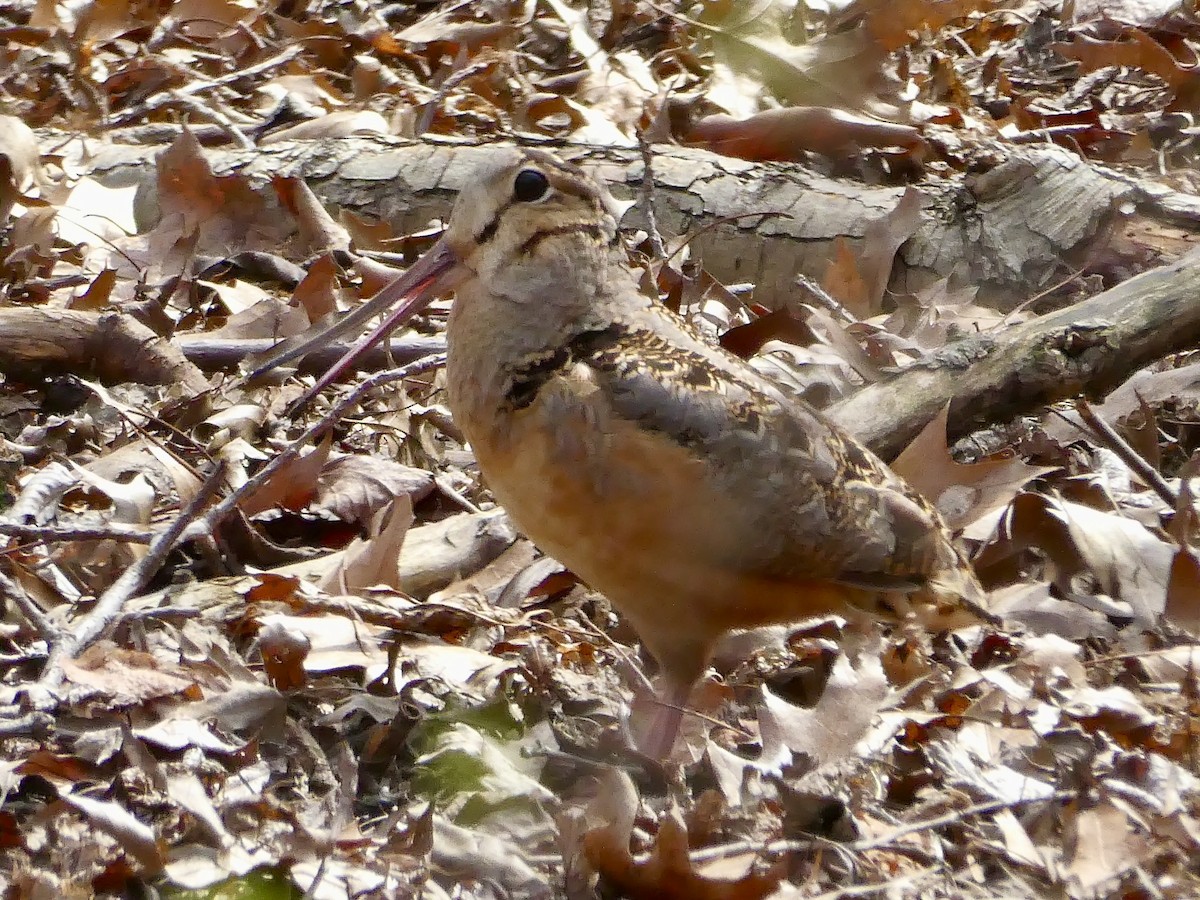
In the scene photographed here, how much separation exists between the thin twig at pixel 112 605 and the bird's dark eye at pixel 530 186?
856 millimetres

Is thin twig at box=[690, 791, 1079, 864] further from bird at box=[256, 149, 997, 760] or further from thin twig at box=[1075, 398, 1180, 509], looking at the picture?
thin twig at box=[1075, 398, 1180, 509]

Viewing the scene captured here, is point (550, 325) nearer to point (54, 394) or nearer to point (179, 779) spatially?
point (179, 779)

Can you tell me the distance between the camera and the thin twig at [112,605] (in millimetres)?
2850

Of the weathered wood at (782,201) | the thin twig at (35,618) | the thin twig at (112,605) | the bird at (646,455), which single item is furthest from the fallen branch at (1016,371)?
the thin twig at (35,618)

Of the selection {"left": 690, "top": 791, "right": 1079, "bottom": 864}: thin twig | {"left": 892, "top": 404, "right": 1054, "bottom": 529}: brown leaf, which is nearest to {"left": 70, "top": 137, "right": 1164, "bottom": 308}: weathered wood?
{"left": 892, "top": 404, "right": 1054, "bottom": 529}: brown leaf

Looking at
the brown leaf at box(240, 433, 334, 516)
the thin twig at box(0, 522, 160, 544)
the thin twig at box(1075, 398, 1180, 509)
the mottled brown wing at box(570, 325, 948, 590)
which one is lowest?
the brown leaf at box(240, 433, 334, 516)

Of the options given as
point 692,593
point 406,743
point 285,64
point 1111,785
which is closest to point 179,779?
point 406,743

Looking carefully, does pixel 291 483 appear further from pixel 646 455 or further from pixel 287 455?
pixel 646 455

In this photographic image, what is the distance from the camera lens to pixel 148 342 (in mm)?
4270

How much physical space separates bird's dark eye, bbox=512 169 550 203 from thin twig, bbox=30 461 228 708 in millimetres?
856

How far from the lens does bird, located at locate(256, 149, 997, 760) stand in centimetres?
293

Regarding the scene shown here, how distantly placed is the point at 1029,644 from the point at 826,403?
1.01 meters

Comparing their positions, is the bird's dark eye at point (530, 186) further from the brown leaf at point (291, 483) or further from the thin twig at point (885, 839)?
the thin twig at point (885, 839)

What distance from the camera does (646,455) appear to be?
115 inches
